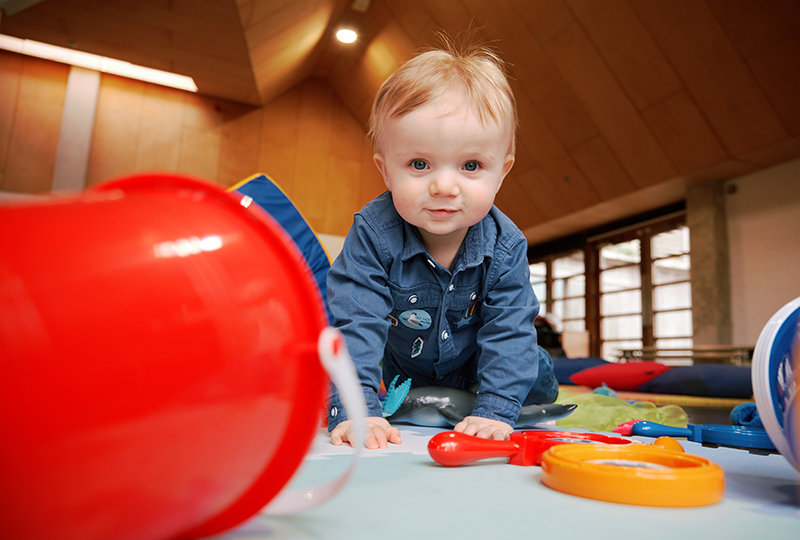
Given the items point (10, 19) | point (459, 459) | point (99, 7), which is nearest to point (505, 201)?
point (99, 7)

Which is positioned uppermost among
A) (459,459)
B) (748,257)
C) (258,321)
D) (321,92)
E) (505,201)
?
(321,92)

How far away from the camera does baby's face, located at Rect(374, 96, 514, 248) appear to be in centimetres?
69

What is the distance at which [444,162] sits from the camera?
2.31ft

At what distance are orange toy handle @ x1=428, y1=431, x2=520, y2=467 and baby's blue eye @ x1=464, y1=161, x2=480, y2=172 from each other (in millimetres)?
363

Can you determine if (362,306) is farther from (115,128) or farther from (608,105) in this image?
(115,128)

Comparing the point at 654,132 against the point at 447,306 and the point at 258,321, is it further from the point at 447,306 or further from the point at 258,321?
the point at 258,321

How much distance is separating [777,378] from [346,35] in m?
4.82

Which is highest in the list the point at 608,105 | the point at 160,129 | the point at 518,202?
the point at 160,129

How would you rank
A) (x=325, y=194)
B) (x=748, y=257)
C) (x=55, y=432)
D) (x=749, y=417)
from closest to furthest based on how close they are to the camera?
(x=55, y=432) → (x=749, y=417) → (x=748, y=257) → (x=325, y=194)

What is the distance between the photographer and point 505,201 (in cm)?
493

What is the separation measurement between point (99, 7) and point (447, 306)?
3.45m

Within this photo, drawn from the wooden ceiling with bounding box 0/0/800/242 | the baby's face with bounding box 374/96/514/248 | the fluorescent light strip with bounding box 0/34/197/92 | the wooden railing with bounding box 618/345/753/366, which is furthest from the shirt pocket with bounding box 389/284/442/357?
the fluorescent light strip with bounding box 0/34/197/92

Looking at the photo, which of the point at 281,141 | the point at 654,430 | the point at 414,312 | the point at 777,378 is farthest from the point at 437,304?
the point at 281,141

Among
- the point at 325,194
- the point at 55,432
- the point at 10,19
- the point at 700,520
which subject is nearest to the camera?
the point at 55,432
